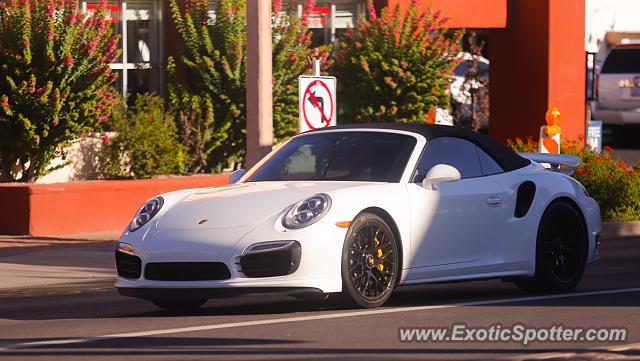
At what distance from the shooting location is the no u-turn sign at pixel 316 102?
1670cm

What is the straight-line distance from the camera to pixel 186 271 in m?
10.3

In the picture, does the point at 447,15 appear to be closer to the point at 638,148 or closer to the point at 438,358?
the point at 638,148

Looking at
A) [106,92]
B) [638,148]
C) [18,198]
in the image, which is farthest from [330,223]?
[638,148]

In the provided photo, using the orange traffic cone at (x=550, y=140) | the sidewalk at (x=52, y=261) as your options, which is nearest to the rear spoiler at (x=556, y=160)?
the sidewalk at (x=52, y=261)

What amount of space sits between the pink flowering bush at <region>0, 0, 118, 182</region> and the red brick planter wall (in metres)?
0.92

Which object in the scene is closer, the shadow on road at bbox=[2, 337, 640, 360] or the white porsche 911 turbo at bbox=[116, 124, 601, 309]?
the shadow on road at bbox=[2, 337, 640, 360]

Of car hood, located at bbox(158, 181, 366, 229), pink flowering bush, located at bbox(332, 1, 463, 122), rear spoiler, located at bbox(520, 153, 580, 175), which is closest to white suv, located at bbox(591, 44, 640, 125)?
pink flowering bush, located at bbox(332, 1, 463, 122)

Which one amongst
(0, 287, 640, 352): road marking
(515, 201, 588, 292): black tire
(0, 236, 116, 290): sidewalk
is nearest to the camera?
(0, 287, 640, 352): road marking

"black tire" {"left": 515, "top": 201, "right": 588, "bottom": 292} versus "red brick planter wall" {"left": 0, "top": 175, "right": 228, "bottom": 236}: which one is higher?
"black tire" {"left": 515, "top": 201, "right": 588, "bottom": 292}

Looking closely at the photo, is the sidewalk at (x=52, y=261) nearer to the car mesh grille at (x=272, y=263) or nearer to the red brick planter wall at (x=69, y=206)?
the red brick planter wall at (x=69, y=206)

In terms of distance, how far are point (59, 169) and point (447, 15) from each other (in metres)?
8.57

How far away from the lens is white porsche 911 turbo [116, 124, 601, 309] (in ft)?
33.5

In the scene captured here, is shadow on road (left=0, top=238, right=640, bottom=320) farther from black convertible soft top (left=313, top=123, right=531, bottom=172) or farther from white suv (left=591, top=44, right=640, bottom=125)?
white suv (left=591, top=44, right=640, bottom=125)

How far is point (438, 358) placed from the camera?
8312 mm
